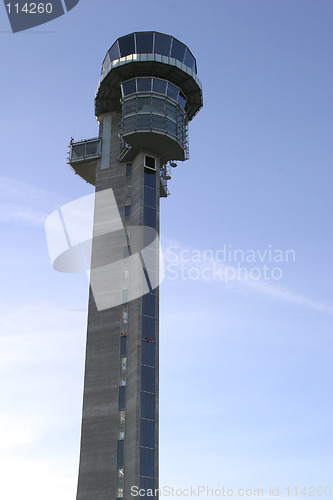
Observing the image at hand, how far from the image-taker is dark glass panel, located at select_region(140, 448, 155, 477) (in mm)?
59909

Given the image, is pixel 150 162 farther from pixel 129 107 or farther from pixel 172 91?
pixel 172 91

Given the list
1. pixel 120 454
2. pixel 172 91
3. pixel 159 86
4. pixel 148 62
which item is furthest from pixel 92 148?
pixel 120 454

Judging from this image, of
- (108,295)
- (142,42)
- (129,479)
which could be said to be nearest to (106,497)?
(129,479)

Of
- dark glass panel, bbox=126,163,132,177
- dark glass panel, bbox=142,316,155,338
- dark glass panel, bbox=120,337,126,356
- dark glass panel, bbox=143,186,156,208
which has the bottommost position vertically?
dark glass panel, bbox=120,337,126,356

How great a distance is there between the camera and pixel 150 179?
76250 mm

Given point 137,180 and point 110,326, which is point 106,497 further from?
point 137,180

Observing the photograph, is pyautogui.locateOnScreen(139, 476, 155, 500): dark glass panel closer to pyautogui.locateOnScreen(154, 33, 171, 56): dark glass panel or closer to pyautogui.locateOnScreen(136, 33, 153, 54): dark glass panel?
pyautogui.locateOnScreen(154, 33, 171, 56): dark glass panel

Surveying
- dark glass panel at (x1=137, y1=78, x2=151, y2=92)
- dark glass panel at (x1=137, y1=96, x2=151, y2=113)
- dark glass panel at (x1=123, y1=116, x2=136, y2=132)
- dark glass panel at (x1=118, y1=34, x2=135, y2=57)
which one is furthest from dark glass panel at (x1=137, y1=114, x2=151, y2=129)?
dark glass panel at (x1=118, y1=34, x2=135, y2=57)

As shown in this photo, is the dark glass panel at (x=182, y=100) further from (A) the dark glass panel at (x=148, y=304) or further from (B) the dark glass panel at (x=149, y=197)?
(A) the dark glass panel at (x=148, y=304)

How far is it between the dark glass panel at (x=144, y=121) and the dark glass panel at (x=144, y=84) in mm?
4538

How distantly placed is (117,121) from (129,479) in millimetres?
47319

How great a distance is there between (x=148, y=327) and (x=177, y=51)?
124 feet

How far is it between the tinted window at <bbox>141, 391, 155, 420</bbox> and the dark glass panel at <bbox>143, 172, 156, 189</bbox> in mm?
26579

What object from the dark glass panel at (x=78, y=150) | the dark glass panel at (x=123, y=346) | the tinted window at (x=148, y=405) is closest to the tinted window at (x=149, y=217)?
the dark glass panel at (x=123, y=346)
